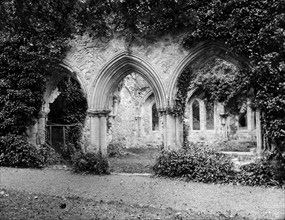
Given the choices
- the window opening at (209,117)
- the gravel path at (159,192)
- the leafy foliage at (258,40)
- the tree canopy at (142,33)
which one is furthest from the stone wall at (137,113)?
the leafy foliage at (258,40)

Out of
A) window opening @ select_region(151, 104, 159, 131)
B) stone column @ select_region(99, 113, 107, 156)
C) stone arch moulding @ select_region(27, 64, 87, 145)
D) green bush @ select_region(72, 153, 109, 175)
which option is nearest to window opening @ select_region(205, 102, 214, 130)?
window opening @ select_region(151, 104, 159, 131)

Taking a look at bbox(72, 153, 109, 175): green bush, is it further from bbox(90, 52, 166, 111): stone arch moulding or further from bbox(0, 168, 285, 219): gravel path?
bbox(90, 52, 166, 111): stone arch moulding

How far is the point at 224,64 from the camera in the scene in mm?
13859

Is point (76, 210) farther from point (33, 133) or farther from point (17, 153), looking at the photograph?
point (33, 133)

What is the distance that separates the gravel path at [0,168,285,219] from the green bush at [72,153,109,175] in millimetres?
326

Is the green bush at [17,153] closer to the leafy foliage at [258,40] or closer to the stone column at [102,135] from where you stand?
the stone column at [102,135]

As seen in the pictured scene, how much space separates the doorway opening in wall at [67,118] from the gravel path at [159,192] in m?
3.50

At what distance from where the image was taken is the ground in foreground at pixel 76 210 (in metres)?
4.06

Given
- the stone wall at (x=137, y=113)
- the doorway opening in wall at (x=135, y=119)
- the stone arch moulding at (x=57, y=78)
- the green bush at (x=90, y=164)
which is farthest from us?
the stone wall at (x=137, y=113)

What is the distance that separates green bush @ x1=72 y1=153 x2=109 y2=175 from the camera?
7656mm

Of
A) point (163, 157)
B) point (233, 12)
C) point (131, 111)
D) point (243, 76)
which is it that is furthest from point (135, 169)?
point (131, 111)

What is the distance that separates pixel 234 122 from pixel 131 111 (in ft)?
19.5

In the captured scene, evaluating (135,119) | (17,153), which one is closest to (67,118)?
(17,153)

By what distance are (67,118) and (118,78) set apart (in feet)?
13.1
